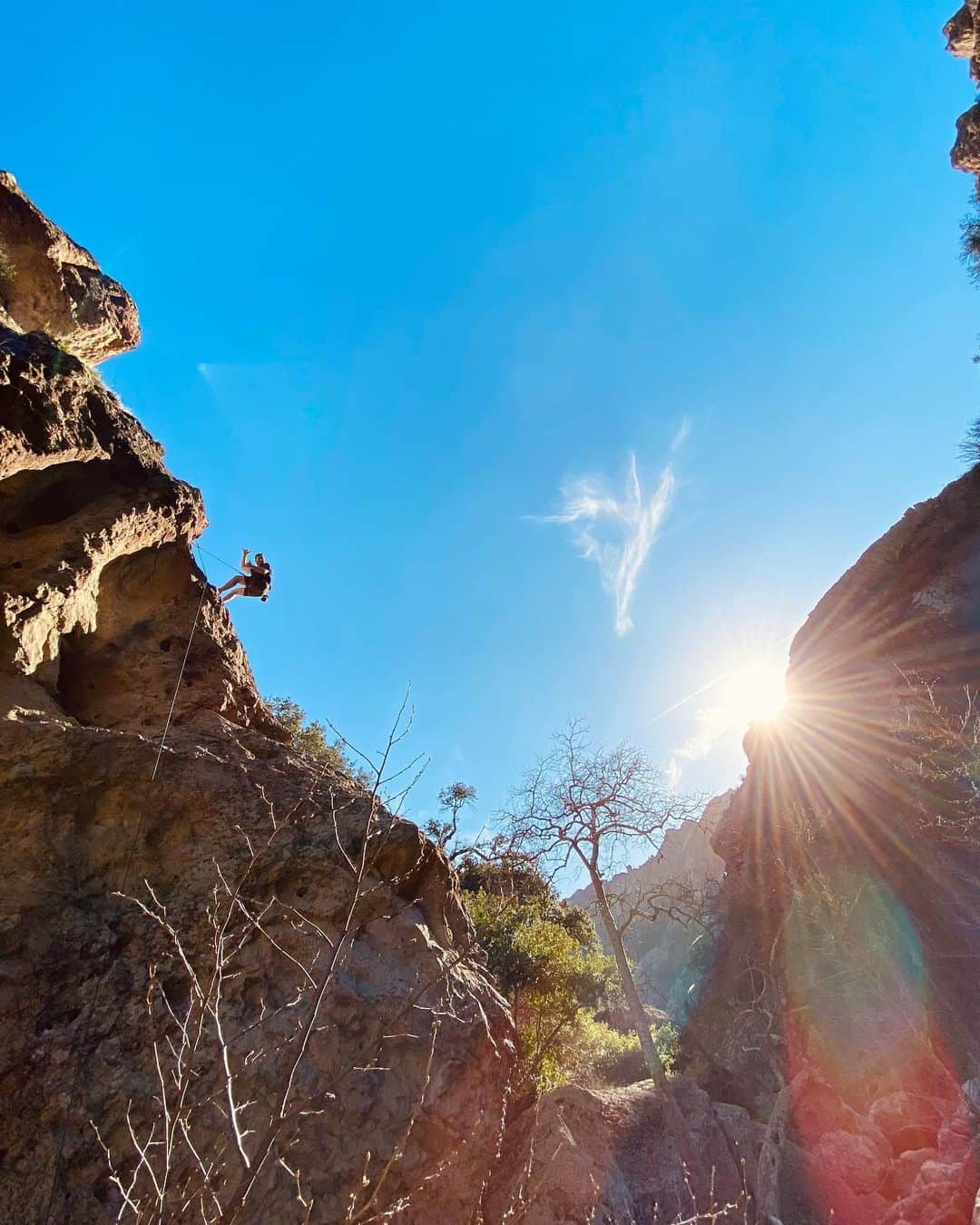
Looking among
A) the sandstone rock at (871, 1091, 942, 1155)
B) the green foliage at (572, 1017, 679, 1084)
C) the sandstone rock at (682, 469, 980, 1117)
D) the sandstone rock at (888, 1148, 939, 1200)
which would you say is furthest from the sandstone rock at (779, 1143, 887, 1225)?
the sandstone rock at (682, 469, 980, 1117)

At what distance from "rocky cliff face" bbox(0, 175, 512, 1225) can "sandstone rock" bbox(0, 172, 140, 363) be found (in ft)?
14.5

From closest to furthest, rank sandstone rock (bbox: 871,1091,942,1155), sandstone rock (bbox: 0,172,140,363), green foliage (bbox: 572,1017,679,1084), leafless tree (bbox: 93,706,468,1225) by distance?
leafless tree (bbox: 93,706,468,1225)
sandstone rock (bbox: 0,172,140,363)
green foliage (bbox: 572,1017,679,1084)
sandstone rock (bbox: 871,1091,942,1155)

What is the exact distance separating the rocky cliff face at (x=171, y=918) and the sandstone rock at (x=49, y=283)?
14.5 feet

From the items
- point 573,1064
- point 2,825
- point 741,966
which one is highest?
point 2,825

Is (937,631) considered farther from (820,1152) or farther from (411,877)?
(411,877)

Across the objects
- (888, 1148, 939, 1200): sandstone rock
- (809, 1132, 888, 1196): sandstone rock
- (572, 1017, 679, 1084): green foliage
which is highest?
(572, 1017, 679, 1084): green foliage

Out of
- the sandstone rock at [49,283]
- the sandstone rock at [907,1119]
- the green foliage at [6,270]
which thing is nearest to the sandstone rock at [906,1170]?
the sandstone rock at [907,1119]

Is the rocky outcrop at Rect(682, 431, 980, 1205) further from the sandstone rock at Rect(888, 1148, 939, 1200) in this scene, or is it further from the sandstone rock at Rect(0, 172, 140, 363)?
the sandstone rock at Rect(0, 172, 140, 363)

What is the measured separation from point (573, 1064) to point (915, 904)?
14.0 meters

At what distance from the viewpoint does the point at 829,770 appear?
24047 millimetres

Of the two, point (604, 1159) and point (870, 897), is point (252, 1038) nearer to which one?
point (604, 1159)


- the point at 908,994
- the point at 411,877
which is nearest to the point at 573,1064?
the point at 411,877

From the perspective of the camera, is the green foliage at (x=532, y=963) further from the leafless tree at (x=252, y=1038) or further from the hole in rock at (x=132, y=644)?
the hole in rock at (x=132, y=644)

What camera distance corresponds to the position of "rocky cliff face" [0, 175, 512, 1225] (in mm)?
3912
